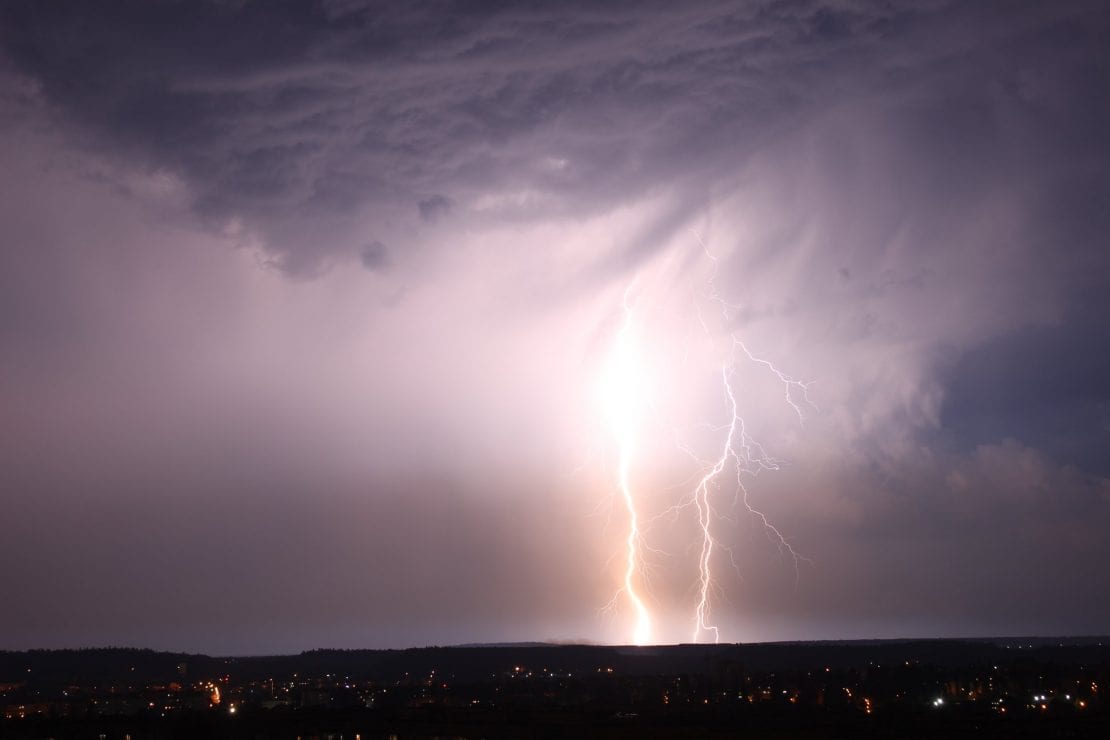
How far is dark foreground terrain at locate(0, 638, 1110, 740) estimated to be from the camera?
52.6 m

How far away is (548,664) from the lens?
6727 inches

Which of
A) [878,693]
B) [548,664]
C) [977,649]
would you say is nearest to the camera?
[878,693]

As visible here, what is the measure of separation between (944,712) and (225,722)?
148ft

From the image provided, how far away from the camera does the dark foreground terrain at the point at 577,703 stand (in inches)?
2069

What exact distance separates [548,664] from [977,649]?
80.0 metres

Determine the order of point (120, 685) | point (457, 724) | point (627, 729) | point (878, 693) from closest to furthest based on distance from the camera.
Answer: point (627, 729) → point (457, 724) → point (878, 693) → point (120, 685)

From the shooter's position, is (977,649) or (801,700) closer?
(801,700)

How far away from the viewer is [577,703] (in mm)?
81500

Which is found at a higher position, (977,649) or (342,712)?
(977,649)

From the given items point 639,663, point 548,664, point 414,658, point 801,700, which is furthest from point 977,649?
point 801,700

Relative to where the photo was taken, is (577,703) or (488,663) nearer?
(577,703)

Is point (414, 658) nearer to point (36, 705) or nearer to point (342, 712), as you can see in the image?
point (36, 705)

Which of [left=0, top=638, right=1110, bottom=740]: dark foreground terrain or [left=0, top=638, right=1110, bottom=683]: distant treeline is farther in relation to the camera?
[left=0, top=638, right=1110, bottom=683]: distant treeline

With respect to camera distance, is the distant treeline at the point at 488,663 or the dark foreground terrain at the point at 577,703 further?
the distant treeline at the point at 488,663
